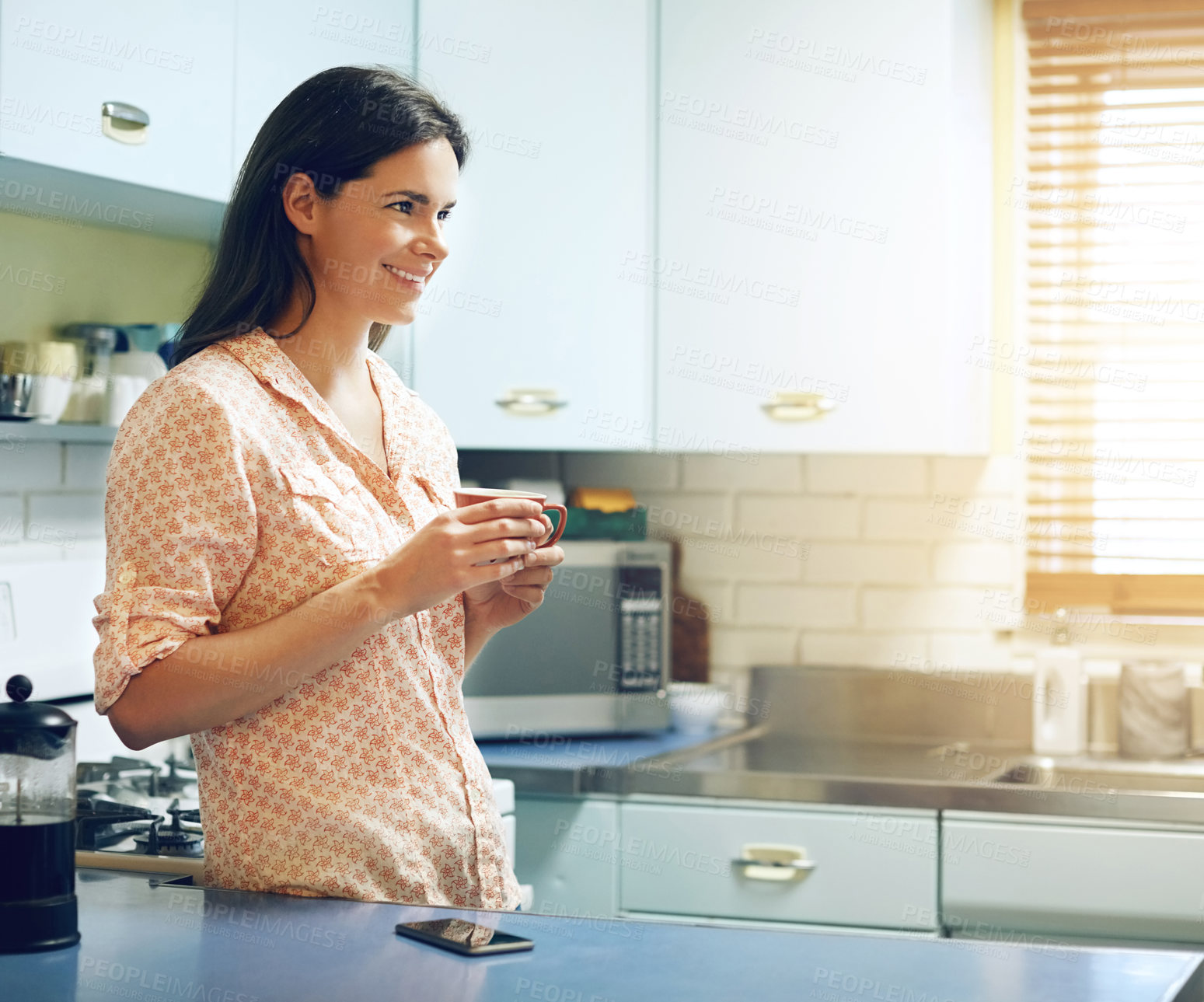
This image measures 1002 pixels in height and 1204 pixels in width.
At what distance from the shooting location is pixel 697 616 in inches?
117

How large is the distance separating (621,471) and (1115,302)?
3.31 feet

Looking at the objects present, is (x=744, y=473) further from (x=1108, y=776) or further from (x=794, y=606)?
(x=1108, y=776)

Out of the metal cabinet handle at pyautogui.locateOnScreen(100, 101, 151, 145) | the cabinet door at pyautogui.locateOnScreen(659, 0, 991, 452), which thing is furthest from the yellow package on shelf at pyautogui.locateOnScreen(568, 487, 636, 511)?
the metal cabinet handle at pyautogui.locateOnScreen(100, 101, 151, 145)

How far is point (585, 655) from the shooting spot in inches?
103

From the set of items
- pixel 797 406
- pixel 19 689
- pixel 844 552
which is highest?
pixel 797 406

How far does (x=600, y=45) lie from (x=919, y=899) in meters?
Answer: 1.52

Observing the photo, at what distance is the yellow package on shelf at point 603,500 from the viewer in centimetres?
272

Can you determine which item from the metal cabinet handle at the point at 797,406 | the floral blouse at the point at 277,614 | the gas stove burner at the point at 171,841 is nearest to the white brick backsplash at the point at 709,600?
the metal cabinet handle at the point at 797,406

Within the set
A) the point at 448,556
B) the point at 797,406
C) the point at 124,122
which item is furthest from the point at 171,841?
the point at 797,406

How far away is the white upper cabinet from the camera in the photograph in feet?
7.12

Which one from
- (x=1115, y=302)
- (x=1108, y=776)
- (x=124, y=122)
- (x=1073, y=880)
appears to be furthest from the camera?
(x=1115, y=302)

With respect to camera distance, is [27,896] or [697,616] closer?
[27,896]

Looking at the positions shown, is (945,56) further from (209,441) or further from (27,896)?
(27,896)

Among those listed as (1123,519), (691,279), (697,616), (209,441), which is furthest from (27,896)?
(1123,519)
